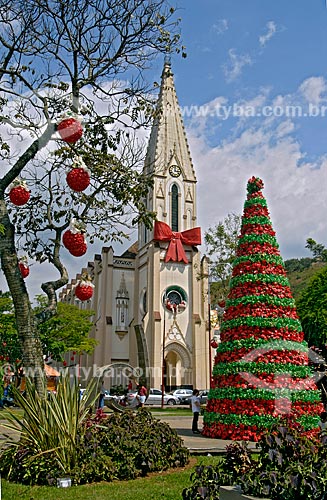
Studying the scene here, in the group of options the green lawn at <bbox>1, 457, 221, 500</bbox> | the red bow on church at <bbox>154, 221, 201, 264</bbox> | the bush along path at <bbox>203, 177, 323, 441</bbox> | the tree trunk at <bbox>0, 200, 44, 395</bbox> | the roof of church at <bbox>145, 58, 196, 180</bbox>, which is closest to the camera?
the green lawn at <bbox>1, 457, 221, 500</bbox>

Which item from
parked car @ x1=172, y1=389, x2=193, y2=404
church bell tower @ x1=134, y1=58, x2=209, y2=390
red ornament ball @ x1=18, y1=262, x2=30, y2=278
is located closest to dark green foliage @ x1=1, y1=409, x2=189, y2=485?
red ornament ball @ x1=18, y1=262, x2=30, y2=278

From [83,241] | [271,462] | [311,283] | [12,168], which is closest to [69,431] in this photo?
[83,241]

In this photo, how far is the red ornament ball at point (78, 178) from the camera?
22.0 feet

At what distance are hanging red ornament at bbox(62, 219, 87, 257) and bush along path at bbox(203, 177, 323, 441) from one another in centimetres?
583

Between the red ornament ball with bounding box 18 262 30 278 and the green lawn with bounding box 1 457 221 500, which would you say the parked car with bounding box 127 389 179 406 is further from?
the green lawn with bounding box 1 457 221 500

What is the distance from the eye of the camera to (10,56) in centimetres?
788

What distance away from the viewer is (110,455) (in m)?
7.07

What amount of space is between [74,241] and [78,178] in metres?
0.91

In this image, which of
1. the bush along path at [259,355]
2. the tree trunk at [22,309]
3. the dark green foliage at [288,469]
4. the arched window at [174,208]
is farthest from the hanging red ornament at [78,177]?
the arched window at [174,208]

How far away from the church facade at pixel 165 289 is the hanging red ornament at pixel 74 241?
32.5 metres

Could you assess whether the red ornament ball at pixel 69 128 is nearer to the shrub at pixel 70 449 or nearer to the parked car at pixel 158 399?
the shrub at pixel 70 449

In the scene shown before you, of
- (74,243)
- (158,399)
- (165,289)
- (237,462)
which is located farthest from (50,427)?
(165,289)

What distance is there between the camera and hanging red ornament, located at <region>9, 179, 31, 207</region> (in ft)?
23.3

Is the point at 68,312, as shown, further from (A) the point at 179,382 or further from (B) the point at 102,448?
(B) the point at 102,448
